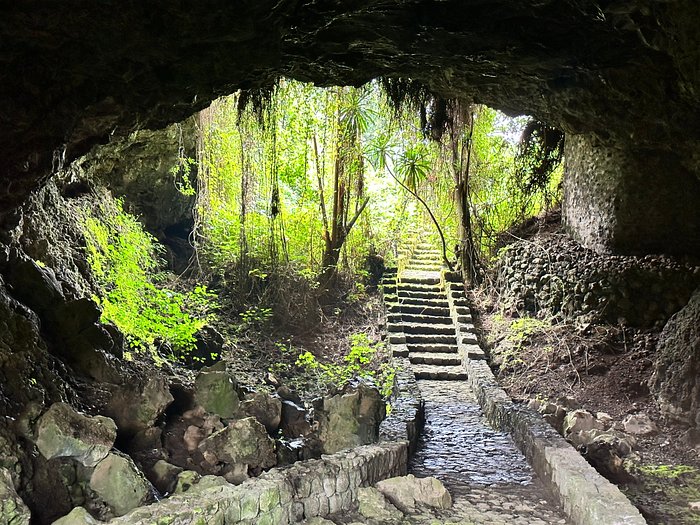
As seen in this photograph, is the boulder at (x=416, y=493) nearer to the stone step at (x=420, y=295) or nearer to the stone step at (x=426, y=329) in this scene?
the stone step at (x=426, y=329)

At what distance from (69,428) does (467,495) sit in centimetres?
320

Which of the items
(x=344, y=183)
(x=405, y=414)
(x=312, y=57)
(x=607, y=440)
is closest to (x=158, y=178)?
(x=344, y=183)

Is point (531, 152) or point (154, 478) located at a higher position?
point (531, 152)

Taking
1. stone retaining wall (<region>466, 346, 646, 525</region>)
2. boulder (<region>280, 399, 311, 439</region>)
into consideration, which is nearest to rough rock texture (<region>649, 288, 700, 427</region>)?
stone retaining wall (<region>466, 346, 646, 525</region>)

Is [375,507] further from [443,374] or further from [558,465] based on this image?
[443,374]

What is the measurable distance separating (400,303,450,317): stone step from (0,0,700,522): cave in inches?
182

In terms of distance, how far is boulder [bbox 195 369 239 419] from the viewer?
5.48 m

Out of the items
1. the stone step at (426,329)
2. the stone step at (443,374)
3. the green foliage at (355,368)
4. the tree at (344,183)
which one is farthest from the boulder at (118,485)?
the tree at (344,183)

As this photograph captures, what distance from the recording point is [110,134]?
575cm

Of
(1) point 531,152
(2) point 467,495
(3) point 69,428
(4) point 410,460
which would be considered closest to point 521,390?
(4) point 410,460

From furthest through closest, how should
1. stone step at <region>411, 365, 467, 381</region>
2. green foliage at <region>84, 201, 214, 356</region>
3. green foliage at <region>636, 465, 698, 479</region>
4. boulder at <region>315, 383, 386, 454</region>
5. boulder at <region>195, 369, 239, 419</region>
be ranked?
stone step at <region>411, 365, 467, 381</region>
green foliage at <region>84, 201, 214, 356</region>
boulder at <region>315, 383, 386, 454</region>
boulder at <region>195, 369, 239, 419</region>
green foliage at <region>636, 465, 698, 479</region>

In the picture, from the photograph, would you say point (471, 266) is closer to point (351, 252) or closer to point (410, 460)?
point (351, 252)

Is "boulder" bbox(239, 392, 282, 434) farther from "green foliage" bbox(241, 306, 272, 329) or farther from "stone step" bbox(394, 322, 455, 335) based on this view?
"stone step" bbox(394, 322, 455, 335)

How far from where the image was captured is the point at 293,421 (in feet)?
19.6
